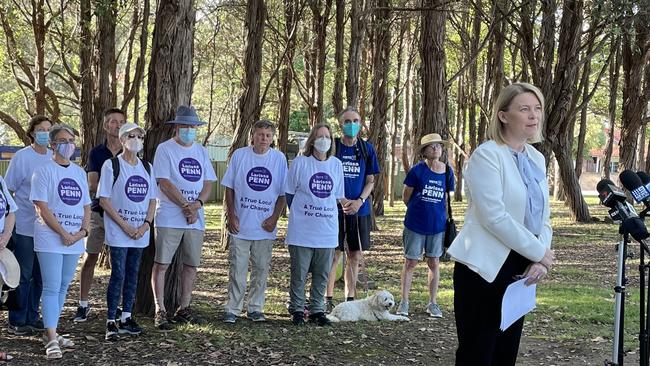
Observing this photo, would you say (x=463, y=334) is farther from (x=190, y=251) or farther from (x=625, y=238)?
(x=190, y=251)

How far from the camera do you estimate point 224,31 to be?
27.7 metres

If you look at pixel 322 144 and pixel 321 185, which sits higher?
pixel 322 144

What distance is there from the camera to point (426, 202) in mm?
7930

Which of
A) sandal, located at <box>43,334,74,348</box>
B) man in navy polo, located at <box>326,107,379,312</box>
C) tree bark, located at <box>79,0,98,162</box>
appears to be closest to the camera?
sandal, located at <box>43,334,74,348</box>

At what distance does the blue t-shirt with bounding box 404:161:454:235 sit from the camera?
7.92 m

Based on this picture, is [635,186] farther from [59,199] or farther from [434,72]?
[434,72]

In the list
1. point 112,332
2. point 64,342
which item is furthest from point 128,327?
point 64,342

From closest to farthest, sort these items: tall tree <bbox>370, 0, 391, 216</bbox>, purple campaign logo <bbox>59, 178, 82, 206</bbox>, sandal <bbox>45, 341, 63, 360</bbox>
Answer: sandal <bbox>45, 341, 63, 360</bbox>
purple campaign logo <bbox>59, 178, 82, 206</bbox>
tall tree <bbox>370, 0, 391, 216</bbox>

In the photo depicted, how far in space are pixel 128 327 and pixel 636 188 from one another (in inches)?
177

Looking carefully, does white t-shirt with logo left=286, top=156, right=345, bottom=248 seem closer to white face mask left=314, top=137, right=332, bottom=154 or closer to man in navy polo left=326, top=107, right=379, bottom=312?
white face mask left=314, top=137, right=332, bottom=154

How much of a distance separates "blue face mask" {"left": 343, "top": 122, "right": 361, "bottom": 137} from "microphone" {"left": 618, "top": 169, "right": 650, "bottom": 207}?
4030mm

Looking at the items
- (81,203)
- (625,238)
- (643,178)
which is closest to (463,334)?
(625,238)

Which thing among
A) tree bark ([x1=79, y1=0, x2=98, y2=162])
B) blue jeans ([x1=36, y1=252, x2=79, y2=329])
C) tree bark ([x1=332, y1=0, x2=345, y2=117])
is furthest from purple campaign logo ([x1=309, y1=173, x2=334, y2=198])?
tree bark ([x1=332, y1=0, x2=345, y2=117])

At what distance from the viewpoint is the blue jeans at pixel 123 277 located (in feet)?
21.5
